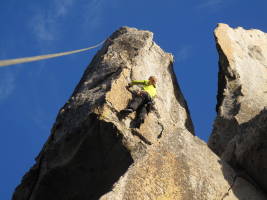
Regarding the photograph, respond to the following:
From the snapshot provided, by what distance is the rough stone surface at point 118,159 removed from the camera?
40.9 ft

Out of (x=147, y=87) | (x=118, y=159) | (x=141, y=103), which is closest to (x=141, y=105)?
(x=141, y=103)

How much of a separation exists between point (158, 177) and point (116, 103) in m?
3.08

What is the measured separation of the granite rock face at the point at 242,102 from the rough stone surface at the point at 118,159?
70 centimetres

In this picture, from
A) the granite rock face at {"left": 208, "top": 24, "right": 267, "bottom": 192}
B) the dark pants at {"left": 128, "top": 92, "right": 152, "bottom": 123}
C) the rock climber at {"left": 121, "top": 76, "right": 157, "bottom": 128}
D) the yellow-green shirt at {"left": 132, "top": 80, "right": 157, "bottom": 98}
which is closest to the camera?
the granite rock face at {"left": 208, "top": 24, "right": 267, "bottom": 192}

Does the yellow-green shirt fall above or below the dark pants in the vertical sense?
above

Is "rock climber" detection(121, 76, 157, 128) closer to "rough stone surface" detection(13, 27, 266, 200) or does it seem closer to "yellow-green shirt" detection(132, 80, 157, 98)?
"rough stone surface" detection(13, 27, 266, 200)

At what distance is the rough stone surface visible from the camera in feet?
40.9

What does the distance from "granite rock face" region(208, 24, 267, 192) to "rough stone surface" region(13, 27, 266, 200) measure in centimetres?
70

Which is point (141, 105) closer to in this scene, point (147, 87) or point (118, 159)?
point (147, 87)

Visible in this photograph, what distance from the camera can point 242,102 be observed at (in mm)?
17812

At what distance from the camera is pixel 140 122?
14.3 metres

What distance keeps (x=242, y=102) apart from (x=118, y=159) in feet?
20.0

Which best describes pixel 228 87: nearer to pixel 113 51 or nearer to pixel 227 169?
pixel 113 51

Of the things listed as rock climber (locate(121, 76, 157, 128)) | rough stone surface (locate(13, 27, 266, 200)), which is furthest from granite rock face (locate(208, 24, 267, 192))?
rock climber (locate(121, 76, 157, 128))
